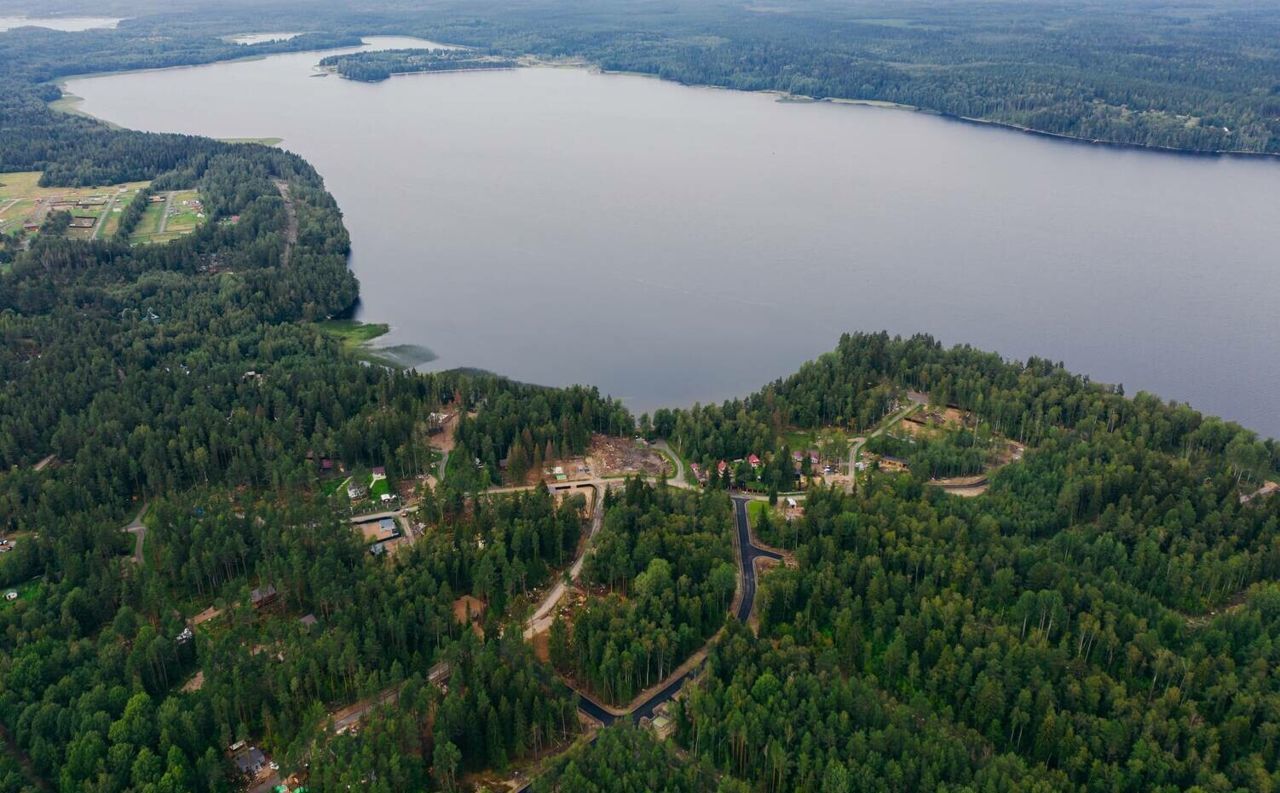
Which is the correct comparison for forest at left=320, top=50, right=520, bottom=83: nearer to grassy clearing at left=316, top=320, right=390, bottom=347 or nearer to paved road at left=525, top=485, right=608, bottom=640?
grassy clearing at left=316, top=320, right=390, bottom=347

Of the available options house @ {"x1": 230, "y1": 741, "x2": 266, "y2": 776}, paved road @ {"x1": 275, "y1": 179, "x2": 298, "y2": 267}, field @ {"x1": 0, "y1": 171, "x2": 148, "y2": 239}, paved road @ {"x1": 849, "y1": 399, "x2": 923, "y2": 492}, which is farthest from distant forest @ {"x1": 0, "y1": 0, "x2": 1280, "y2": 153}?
house @ {"x1": 230, "y1": 741, "x2": 266, "y2": 776}

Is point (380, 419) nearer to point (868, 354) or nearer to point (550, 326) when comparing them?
point (550, 326)

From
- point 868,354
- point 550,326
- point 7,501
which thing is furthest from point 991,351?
point 7,501

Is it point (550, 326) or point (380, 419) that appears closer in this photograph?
point (380, 419)

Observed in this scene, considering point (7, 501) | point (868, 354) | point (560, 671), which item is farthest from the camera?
point (868, 354)

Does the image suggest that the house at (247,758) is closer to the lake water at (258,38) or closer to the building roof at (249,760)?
the building roof at (249,760)

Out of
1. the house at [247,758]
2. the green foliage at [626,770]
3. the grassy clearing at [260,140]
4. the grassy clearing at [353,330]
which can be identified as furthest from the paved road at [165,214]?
the green foliage at [626,770]
